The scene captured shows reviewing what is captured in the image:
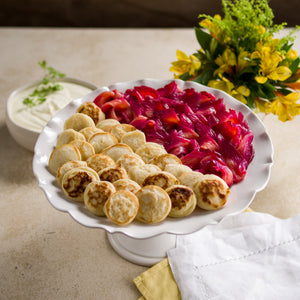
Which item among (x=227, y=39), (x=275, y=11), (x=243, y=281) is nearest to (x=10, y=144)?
(x=227, y=39)

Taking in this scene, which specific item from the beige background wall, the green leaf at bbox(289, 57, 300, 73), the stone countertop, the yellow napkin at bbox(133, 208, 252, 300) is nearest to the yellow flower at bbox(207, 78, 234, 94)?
the green leaf at bbox(289, 57, 300, 73)

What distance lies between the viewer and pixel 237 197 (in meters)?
0.95

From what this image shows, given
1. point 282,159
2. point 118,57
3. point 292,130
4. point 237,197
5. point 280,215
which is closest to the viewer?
point 237,197

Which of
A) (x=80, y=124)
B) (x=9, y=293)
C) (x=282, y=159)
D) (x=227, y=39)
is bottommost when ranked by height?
(x=9, y=293)

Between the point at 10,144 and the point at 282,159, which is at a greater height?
the point at 282,159

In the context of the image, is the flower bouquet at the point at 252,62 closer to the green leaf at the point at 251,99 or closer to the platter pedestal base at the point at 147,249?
the green leaf at the point at 251,99

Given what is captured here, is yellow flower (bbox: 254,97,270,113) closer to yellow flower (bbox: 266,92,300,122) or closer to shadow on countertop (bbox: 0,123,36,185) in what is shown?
yellow flower (bbox: 266,92,300,122)

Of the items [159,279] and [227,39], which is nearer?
[159,279]

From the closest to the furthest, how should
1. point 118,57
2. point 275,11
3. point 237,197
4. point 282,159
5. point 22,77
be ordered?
point 237,197 < point 282,159 < point 22,77 < point 118,57 < point 275,11

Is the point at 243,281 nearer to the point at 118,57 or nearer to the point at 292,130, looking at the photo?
the point at 292,130

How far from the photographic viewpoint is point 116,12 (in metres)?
2.88

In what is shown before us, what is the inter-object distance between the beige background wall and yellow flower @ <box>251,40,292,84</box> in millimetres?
1604

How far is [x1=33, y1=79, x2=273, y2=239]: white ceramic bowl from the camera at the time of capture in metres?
0.88

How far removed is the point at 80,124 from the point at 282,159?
783 mm
